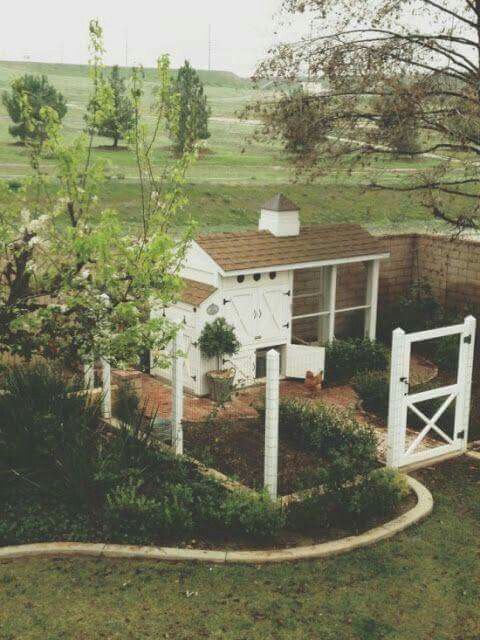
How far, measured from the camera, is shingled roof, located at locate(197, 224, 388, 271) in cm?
1348

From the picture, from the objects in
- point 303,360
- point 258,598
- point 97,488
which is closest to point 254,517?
point 258,598

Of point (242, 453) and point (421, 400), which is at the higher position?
point (421, 400)

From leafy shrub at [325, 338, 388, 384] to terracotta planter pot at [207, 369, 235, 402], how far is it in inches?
89.2

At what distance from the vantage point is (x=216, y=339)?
1315cm

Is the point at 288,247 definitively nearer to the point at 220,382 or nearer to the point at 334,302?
the point at 334,302

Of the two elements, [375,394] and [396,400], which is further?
[375,394]

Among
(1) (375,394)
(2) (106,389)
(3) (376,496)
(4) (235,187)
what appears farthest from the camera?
(4) (235,187)

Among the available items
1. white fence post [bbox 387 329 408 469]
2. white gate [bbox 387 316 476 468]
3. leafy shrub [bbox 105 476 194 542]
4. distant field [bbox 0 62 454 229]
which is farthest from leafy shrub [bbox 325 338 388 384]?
distant field [bbox 0 62 454 229]

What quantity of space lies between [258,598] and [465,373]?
497 cm

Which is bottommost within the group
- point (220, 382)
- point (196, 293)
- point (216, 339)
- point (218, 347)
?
point (220, 382)

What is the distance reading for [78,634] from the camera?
6184 mm

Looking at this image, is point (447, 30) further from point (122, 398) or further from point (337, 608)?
point (337, 608)

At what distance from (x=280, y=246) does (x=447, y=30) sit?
5.64 meters

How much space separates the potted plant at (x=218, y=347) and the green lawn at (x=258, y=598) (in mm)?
5557
